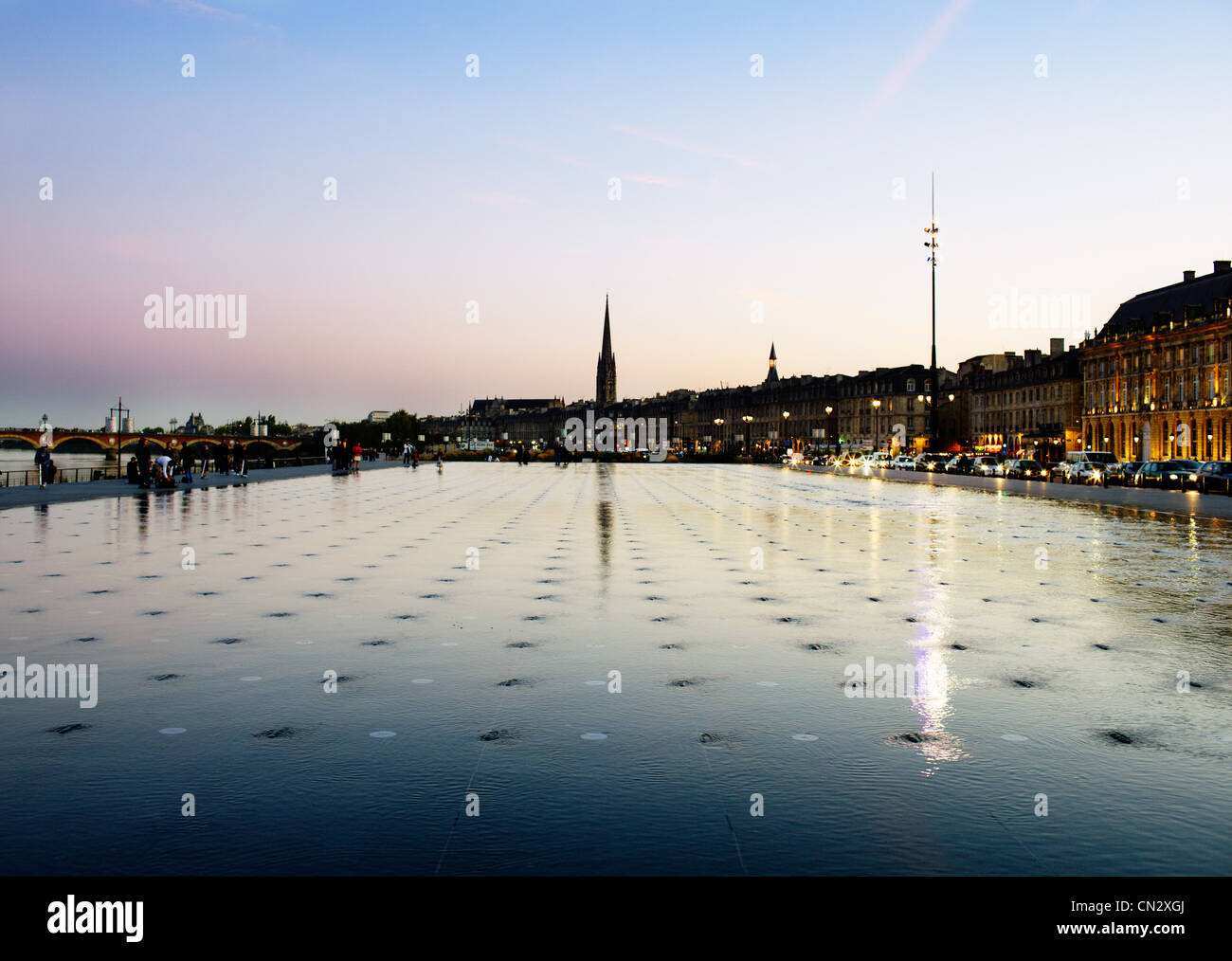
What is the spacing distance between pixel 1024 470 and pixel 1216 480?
19.7m

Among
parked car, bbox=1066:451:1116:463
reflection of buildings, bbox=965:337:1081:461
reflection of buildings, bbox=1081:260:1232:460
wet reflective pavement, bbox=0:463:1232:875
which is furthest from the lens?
reflection of buildings, bbox=965:337:1081:461

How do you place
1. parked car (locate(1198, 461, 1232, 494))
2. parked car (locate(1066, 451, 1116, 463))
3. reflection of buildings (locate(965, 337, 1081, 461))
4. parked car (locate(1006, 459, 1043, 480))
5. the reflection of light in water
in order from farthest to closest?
1. reflection of buildings (locate(965, 337, 1081, 461))
2. parked car (locate(1066, 451, 1116, 463))
3. parked car (locate(1006, 459, 1043, 480))
4. parked car (locate(1198, 461, 1232, 494))
5. the reflection of light in water

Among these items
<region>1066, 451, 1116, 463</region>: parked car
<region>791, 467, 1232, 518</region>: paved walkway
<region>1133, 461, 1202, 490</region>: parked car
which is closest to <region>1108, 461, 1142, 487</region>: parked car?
<region>1133, 461, 1202, 490</region>: parked car

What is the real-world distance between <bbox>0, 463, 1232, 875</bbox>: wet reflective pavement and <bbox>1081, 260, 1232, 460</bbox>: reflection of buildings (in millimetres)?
71016

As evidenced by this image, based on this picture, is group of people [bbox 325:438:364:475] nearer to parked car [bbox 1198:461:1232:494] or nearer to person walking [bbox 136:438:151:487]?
person walking [bbox 136:438:151:487]

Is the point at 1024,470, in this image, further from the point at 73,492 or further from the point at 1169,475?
the point at 73,492

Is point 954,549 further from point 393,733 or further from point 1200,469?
point 1200,469

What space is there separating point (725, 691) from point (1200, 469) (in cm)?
4140

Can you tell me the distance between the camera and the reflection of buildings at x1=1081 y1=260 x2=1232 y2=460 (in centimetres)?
7638

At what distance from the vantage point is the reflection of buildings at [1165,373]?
251 feet

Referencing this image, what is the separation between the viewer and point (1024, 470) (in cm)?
5559

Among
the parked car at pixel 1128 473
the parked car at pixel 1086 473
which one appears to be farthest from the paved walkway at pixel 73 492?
the parked car at pixel 1128 473
